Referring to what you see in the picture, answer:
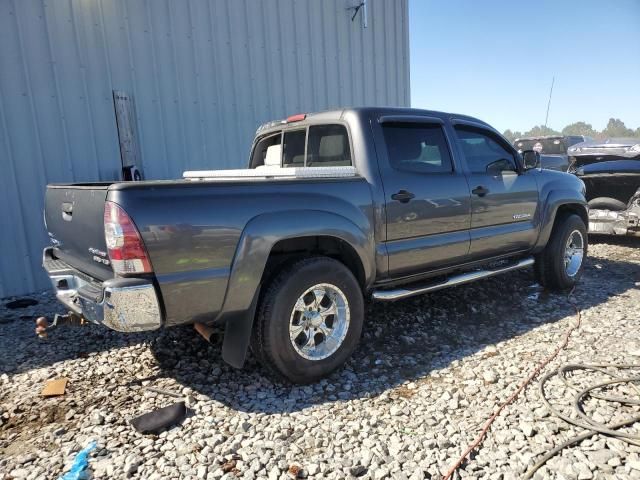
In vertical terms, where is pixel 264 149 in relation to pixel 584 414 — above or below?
above

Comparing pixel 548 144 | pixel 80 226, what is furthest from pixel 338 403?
pixel 548 144

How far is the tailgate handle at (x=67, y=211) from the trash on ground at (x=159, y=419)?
1.39 meters

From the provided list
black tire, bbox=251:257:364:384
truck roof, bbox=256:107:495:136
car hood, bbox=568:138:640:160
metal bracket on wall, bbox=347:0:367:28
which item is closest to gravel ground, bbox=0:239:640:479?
black tire, bbox=251:257:364:384

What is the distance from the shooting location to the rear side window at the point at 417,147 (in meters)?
3.61

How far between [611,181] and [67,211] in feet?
26.4

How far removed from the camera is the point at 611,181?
7.50 m

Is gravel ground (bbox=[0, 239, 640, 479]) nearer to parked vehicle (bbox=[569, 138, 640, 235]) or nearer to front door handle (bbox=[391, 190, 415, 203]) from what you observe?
front door handle (bbox=[391, 190, 415, 203])

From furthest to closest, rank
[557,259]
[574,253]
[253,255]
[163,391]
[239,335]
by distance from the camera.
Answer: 1. [574,253]
2. [557,259]
3. [163,391]
4. [239,335]
5. [253,255]

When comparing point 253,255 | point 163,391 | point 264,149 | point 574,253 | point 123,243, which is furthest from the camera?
point 574,253

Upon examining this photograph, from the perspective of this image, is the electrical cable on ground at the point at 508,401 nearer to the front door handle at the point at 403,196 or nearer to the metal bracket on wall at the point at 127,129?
the front door handle at the point at 403,196

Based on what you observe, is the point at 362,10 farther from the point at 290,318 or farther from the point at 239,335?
the point at 239,335

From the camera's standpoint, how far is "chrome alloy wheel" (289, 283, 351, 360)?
10.1ft

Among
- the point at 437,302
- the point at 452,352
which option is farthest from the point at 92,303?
the point at 437,302

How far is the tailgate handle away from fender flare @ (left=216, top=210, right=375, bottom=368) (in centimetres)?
120
